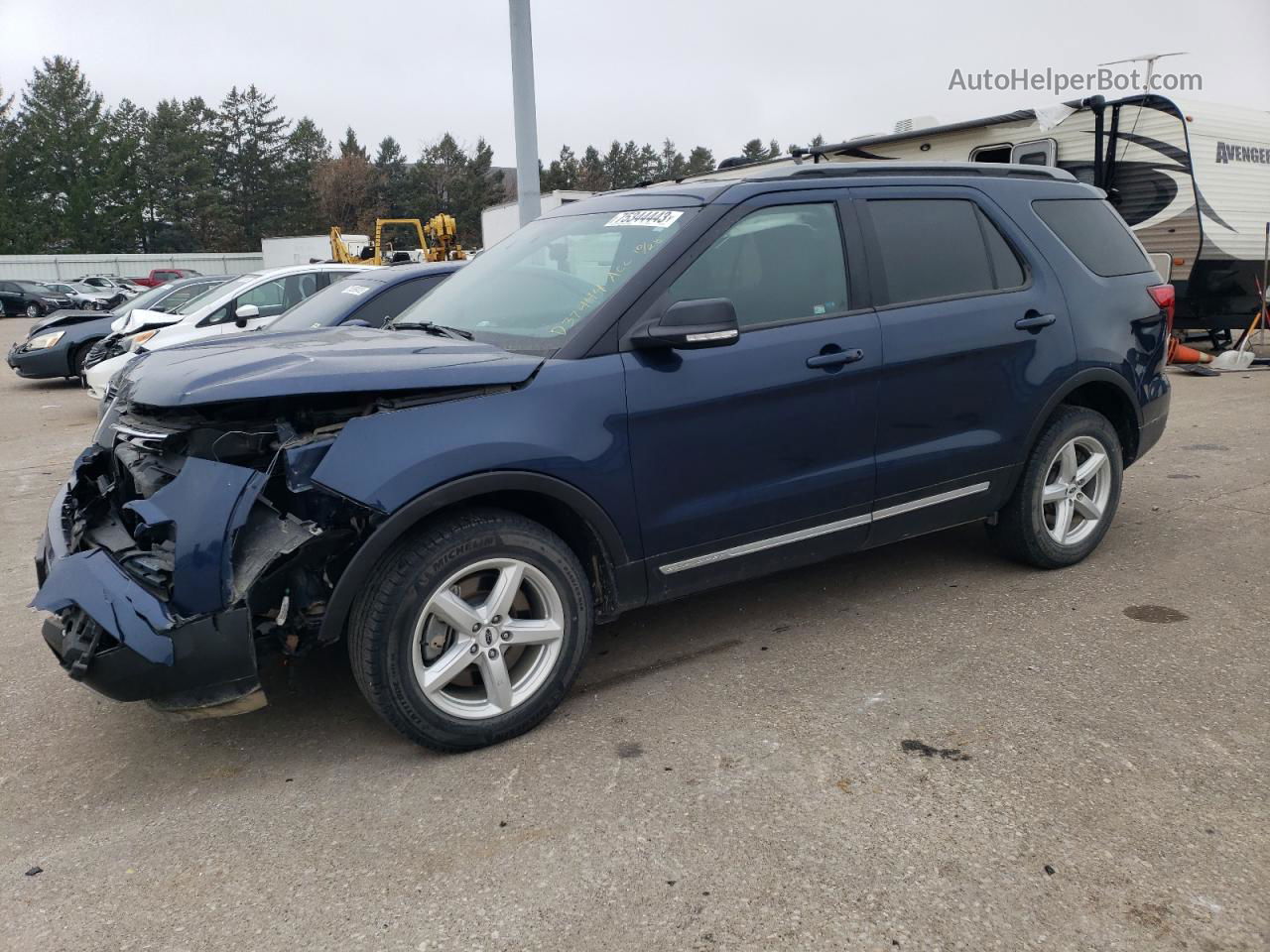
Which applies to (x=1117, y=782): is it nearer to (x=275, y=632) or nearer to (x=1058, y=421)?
(x=1058, y=421)

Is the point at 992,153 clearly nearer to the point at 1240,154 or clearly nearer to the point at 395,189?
the point at 1240,154

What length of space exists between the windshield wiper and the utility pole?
5310 mm

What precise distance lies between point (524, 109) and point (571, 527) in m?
7.05

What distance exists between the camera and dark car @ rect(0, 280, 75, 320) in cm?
3741

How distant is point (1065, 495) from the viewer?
4.68m

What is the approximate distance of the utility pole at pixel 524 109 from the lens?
9148 mm

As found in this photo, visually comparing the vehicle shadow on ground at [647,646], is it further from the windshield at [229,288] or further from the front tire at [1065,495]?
the windshield at [229,288]

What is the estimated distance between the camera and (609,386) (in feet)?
10.9

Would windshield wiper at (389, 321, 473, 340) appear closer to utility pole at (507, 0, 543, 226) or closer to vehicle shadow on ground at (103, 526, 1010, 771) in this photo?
vehicle shadow on ground at (103, 526, 1010, 771)

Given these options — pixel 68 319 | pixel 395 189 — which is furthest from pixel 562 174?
pixel 68 319

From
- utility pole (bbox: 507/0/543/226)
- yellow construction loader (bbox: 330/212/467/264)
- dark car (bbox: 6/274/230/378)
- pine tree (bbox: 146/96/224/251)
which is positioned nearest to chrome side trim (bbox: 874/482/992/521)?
utility pole (bbox: 507/0/543/226)

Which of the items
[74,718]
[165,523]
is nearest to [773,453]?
[165,523]

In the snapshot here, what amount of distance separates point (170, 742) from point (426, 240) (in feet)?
82.8

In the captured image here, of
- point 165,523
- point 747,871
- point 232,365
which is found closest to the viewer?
point 747,871
